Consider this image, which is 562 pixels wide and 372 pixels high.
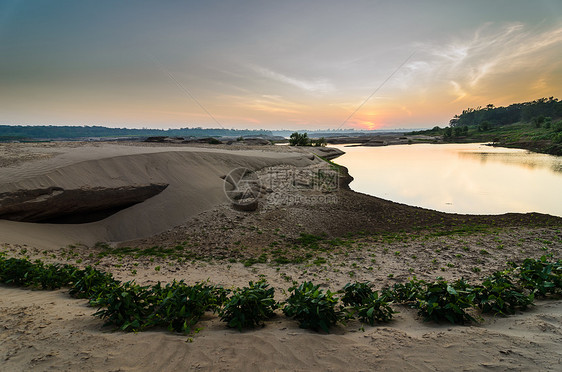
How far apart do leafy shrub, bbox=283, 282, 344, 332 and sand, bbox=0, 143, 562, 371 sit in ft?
0.56

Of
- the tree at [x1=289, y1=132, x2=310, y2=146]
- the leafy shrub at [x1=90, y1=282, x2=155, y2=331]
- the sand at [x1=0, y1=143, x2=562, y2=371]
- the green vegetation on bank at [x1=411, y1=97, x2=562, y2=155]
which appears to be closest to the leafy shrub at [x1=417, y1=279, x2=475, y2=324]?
the sand at [x1=0, y1=143, x2=562, y2=371]

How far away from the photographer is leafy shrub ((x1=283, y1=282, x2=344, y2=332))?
3785 millimetres

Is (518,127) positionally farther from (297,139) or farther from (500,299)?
(500,299)

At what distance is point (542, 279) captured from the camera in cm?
477

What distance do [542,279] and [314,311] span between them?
4.41 m

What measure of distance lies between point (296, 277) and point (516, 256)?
23.2 ft

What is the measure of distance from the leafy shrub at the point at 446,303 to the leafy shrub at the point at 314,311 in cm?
132

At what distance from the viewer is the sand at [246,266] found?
310cm

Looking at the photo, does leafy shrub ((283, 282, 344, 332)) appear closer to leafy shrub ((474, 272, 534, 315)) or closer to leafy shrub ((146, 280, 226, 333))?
leafy shrub ((146, 280, 226, 333))

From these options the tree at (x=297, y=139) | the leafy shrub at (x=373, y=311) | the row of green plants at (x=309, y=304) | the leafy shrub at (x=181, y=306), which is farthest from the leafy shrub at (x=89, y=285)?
the tree at (x=297, y=139)

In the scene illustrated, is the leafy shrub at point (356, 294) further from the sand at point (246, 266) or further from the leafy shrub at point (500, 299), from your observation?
the leafy shrub at point (500, 299)

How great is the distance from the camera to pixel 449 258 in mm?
8281

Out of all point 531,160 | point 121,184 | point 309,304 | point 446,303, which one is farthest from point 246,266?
point 531,160

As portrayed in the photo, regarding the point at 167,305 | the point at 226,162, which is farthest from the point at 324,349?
the point at 226,162
